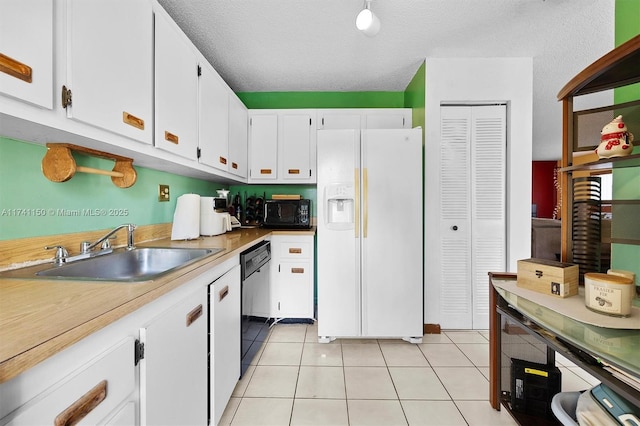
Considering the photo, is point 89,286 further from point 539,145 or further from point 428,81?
point 539,145

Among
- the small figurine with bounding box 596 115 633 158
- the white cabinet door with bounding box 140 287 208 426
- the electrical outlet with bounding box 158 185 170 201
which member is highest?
the small figurine with bounding box 596 115 633 158

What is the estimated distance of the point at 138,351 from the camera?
806 millimetres

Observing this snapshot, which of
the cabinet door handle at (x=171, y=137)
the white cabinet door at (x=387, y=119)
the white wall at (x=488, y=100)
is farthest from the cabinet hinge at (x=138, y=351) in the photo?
the white cabinet door at (x=387, y=119)

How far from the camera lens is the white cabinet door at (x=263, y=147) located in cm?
303

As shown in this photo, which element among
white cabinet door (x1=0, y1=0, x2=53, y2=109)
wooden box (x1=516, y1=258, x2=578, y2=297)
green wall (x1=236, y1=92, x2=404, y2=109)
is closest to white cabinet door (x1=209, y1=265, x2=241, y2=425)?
white cabinet door (x1=0, y1=0, x2=53, y2=109)

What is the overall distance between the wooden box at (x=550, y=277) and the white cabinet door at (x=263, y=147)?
2.42 m

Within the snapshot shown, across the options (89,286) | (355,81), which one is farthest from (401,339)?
(355,81)

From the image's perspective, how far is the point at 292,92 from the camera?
10.8ft

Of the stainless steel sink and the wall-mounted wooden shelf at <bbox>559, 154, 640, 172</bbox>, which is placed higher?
the wall-mounted wooden shelf at <bbox>559, 154, 640, 172</bbox>

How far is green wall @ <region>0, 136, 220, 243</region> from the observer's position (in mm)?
1061

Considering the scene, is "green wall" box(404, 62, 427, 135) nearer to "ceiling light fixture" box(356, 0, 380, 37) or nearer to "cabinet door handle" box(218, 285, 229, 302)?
"ceiling light fixture" box(356, 0, 380, 37)

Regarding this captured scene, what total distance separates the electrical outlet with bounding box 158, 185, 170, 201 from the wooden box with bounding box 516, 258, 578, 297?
7.52 feet

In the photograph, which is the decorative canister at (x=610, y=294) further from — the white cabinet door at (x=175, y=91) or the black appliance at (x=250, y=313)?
the white cabinet door at (x=175, y=91)

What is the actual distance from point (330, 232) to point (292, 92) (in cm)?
192
